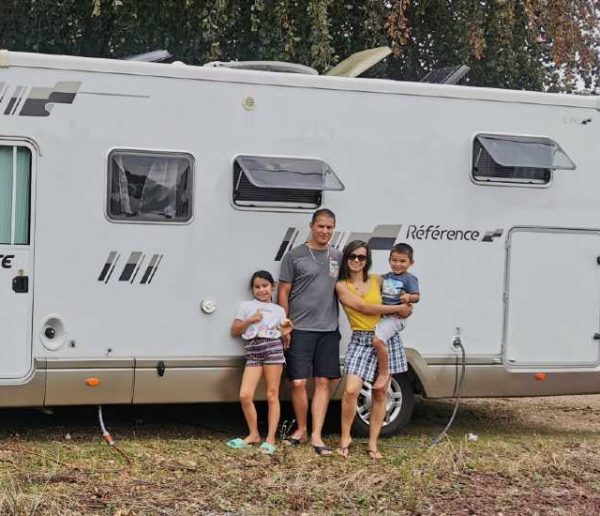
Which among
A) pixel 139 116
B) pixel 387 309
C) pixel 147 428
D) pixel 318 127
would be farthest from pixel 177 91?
pixel 147 428

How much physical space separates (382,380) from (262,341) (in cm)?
95

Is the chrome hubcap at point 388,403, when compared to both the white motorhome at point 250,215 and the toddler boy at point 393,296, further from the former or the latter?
the toddler boy at point 393,296

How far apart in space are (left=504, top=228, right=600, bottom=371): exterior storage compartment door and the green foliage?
3791 millimetres

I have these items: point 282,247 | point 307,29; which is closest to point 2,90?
point 282,247

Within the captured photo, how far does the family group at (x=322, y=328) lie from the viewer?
684cm

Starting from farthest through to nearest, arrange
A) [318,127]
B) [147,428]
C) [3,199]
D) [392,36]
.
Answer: [392,36]
[147,428]
[318,127]
[3,199]

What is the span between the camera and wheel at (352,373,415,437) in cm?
746

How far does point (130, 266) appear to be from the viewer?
6793mm

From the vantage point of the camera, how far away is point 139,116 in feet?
22.3

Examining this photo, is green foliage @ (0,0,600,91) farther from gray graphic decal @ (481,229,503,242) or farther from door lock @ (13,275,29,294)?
door lock @ (13,275,29,294)

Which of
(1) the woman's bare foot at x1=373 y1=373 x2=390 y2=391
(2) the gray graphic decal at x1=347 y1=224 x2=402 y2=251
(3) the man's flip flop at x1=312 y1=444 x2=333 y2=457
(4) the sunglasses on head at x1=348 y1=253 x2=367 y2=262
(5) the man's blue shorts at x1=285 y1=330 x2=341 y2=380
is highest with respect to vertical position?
(2) the gray graphic decal at x1=347 y1=224 x2=402 y2=251

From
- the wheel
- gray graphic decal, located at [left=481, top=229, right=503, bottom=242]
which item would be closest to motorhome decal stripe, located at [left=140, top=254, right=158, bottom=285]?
the wheel

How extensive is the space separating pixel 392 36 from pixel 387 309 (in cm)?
475

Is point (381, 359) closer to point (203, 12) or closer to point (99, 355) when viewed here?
point (99, 355)
